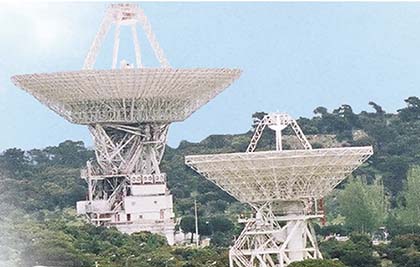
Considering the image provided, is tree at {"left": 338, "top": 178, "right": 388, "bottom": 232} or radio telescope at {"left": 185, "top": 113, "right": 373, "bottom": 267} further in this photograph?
tree at {"left": 338, "top": 178, "right": 388, "bottom": 232}

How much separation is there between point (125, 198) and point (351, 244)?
70.0ft

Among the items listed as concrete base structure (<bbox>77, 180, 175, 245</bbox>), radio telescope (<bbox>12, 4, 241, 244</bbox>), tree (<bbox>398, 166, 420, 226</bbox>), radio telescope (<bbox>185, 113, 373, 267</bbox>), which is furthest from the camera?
tree (<bbox>398, 166, 420, 226</bbox>)

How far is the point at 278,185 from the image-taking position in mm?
64812

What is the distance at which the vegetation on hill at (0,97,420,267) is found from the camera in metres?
81.1

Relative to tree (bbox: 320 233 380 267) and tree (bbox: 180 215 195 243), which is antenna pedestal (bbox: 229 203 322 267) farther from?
tree (bbox: 180 215 195 243)

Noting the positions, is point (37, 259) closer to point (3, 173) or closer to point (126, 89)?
point (126, 89)

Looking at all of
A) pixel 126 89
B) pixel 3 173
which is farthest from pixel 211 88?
pixel 3 173

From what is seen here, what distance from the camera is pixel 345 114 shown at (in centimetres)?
17038

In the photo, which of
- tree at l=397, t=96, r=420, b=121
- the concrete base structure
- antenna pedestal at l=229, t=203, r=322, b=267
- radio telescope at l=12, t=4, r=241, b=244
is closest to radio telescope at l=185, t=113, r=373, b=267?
antenna pedestal at l=229, t=203, r=322, b=267

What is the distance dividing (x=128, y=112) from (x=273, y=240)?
108 ft

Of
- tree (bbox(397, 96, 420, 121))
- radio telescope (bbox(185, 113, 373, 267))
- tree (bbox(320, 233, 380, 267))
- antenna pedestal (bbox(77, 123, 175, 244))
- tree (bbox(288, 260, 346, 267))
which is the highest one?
tree (bbox(397, 96, 420, 121))

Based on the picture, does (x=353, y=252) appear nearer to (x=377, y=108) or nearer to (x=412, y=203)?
(x=412, y=203)

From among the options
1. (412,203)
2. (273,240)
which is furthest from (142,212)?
(273,240)

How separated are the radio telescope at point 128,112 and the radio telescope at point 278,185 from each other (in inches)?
1036
